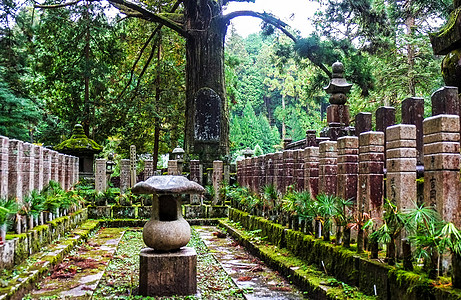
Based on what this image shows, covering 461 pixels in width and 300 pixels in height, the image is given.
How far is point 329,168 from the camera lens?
5949 mm

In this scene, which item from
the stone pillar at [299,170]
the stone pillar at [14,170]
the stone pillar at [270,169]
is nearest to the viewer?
the stone pillar at [14,170]

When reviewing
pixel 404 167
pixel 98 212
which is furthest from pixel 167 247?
pixel 98 212

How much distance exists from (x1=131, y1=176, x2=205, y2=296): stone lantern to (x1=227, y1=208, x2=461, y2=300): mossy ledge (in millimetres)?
1490

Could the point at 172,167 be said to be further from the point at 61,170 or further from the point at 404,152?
the point at 404,152

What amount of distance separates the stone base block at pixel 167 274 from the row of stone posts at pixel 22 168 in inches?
90.4

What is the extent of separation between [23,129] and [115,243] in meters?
13.0

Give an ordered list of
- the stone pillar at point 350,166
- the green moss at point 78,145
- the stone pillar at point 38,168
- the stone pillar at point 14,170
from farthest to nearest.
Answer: the green moss at point 78,145 < the stone pillar at point 38,168 < the stone pillar at point 14,170 < the stone pillar at point 350,166

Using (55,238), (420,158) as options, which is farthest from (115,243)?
(420,158)

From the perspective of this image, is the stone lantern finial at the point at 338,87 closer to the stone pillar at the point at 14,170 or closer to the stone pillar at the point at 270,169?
the stone pillar at the point at 270,169

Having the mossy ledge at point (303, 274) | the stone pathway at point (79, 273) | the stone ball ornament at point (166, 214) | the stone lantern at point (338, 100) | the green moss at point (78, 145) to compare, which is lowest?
the stone pathway at point (79, 273)

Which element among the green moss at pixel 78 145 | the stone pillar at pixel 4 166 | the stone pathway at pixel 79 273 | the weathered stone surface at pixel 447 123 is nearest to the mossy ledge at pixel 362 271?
the weathered stone surface at pixel 447 123

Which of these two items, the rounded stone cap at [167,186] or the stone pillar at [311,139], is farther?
the stone pillar at [311,139]

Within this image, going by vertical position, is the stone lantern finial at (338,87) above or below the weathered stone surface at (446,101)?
above

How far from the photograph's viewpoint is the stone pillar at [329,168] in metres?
5.92
